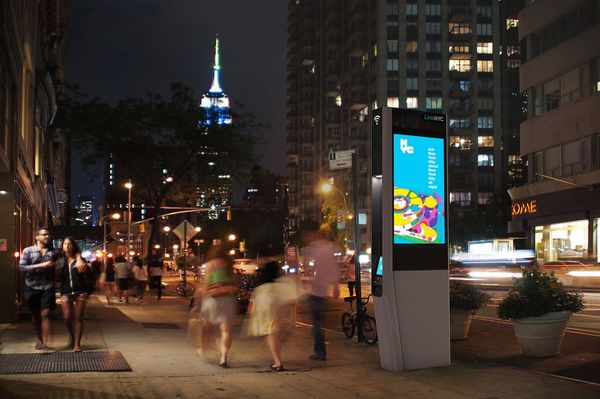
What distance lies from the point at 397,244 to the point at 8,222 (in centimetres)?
917

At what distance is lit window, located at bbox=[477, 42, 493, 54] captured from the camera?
102375mm

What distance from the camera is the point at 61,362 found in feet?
30.8

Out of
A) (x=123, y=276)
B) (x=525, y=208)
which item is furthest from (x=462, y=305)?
(x=525, y=208)

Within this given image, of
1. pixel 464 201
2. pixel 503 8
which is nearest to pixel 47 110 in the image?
pixel 464 201

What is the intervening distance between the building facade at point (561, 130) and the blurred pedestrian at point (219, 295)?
34202 millimetres

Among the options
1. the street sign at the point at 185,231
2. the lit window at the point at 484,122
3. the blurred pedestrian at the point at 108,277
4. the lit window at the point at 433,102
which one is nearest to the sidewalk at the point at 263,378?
the blurred pedestrian at the point at 108,277

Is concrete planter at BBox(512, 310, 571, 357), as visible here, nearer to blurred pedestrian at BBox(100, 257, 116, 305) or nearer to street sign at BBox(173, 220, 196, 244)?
blurred pedestrian at BBox(100, 257, 116, 305)

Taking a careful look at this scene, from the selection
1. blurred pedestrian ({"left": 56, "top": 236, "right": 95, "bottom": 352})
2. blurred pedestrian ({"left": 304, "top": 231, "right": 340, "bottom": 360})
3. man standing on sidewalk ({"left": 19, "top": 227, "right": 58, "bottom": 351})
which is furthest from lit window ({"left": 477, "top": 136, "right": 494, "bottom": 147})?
man standing on sidewalk ({"left": 19, "top": 227, "right": 58, "bottom": 351})

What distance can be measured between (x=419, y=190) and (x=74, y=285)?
→ 547 centimetres

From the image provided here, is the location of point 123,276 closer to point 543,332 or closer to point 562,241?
point 543,332

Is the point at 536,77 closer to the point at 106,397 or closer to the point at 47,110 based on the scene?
the point at 47,110

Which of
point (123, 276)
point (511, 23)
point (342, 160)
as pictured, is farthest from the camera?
point (511, 23)

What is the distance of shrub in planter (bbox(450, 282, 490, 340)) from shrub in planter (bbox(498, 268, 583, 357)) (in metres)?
1.98

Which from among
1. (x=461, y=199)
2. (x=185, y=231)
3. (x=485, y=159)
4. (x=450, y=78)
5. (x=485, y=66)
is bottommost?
(x=185, y=231)
